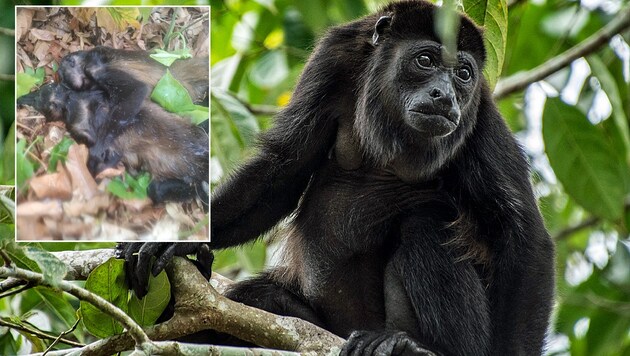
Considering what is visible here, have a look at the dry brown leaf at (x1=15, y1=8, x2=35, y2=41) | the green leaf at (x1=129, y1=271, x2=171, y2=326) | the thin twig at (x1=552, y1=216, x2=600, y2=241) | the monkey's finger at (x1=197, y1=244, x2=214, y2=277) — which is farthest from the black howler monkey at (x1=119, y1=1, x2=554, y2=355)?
the thin twig at (x1=552, y1=216, x2=600, y2=241)

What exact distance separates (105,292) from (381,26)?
62.9 inches

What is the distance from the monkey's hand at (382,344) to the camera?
3.36 meters

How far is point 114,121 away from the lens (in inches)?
107

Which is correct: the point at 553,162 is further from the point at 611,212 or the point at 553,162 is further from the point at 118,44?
the point at 118,44

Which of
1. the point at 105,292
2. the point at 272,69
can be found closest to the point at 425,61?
the point at 105,292

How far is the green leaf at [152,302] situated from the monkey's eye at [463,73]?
1410mm

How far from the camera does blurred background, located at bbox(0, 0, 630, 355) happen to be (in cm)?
496

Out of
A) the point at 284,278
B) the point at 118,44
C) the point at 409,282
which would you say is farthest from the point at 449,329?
the point at 118,44

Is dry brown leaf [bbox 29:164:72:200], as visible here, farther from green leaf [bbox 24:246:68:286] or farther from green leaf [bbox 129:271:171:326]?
green leaf [bbox 129:271:171:326]

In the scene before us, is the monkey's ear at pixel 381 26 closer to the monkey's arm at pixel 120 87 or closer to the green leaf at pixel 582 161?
the monkey's arm at pixel 120 87

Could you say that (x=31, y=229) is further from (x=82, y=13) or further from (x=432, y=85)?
(x=432, y=85)

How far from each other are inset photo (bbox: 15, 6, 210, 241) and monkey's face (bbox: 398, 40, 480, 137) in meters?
1.15

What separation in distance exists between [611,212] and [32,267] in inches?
129

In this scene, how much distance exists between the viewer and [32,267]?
10.5 ft
